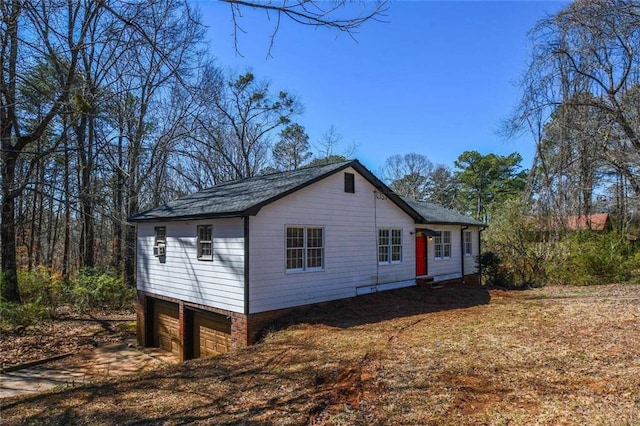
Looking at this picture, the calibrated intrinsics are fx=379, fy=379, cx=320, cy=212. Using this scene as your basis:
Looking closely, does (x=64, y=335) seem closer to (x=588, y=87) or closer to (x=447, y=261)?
(x=447, y=261)

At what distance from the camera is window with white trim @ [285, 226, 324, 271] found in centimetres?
1063

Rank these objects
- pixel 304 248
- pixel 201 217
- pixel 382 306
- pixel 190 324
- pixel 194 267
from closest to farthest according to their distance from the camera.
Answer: pixel 201 217 → pixel 304 248 → pixel 194 267 → pixel 382 306 → pixel 190 324

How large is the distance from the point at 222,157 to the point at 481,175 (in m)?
30.0

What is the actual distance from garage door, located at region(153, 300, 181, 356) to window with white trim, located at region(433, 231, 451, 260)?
36.0ft

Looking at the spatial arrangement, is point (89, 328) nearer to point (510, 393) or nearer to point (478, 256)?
point (510, 393)

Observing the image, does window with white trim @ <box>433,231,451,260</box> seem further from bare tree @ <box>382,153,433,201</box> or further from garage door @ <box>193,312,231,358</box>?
bare tree @ <box>382,153,433,201</box>

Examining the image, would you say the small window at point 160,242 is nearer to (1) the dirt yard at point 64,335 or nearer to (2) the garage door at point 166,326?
(2) the garage door at point 166,326

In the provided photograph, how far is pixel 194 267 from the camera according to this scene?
11.1 metres

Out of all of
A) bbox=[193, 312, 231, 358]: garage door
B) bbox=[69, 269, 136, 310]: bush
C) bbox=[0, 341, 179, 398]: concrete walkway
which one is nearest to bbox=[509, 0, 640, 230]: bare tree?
bbox=[193, 312, 231, 358]: garage door

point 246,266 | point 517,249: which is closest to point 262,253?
point 246,266

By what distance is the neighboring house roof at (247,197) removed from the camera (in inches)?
384

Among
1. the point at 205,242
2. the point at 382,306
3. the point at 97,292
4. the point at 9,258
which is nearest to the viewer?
the point at 205,242

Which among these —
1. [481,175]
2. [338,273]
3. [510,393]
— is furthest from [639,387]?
[481,175]

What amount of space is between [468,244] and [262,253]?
13076mm
